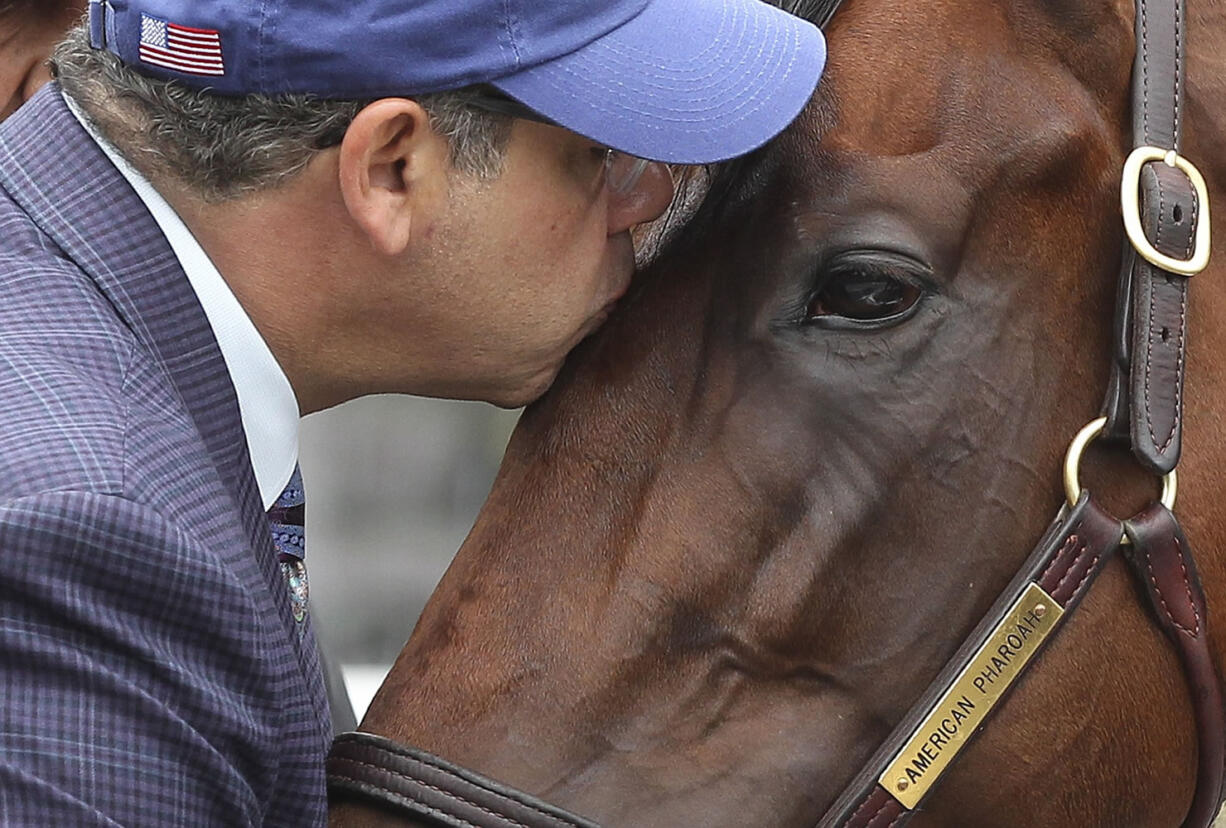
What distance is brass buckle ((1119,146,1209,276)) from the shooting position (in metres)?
1.63

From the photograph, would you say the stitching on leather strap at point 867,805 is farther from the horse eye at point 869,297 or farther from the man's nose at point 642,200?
the man's nose at point 642,200

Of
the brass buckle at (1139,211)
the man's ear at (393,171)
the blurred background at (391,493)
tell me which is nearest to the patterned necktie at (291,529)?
the man's ear at (393,171)

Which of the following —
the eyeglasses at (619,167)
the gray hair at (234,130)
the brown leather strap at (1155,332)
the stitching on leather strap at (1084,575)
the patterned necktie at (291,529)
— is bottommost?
the patterned necktie at (291,529)

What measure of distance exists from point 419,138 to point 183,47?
23 centimetres

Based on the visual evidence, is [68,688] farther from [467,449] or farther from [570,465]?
[467,449]

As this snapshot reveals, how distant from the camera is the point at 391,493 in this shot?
249 inches

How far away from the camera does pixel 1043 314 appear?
5.47 ft

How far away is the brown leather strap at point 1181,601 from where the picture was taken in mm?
1659

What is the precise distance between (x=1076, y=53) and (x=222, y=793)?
3.73 feet

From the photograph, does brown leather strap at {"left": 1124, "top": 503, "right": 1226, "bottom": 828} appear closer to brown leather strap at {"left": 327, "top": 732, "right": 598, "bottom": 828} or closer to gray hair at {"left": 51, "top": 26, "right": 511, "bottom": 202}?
brown leather strap at {"left": 327, "top": 732, "right": 598, "bottom": 828}

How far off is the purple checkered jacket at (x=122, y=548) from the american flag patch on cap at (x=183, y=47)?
0.38 ft

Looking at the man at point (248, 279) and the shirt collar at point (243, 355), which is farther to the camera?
the shirt collar at point (243, 355)

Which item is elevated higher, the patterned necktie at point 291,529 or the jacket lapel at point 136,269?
the jacket lapel at point 136,269

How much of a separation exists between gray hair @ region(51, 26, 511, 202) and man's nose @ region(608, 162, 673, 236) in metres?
0.19
